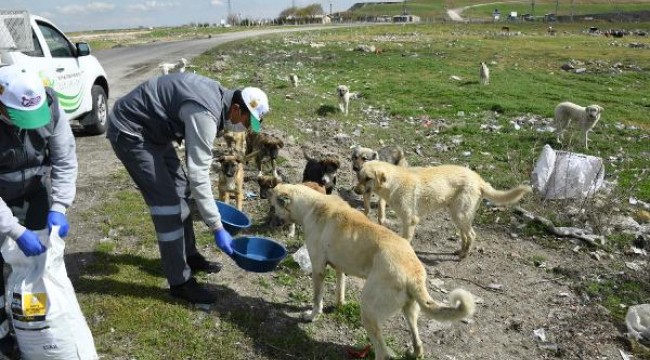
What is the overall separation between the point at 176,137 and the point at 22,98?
141cm

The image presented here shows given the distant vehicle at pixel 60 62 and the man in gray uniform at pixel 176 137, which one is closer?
the man in gray uniform at pixel 176 137

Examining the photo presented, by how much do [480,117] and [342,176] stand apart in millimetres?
6131

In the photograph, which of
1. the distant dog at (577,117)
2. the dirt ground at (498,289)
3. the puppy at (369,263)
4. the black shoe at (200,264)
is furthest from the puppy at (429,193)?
the distant dog at (577,117)

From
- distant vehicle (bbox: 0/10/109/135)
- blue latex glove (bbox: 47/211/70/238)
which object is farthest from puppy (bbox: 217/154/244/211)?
blue latex glove (bbox: 47/211/70/238)

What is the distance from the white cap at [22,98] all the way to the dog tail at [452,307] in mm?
3093

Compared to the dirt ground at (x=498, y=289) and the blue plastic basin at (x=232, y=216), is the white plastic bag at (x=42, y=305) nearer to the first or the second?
the dirt ground at (x=498, y=289)

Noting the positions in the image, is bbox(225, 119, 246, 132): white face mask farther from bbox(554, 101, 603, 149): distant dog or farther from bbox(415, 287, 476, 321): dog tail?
bbox(554, 101, 603, 149): distant dog

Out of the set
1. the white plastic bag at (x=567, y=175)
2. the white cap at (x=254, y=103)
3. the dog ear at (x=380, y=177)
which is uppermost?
the white cap at (x=254, y=103)

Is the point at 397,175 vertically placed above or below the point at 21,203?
below

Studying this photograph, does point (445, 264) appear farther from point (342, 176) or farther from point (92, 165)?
point (92, 165)

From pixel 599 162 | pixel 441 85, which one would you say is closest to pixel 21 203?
pixel 599 162

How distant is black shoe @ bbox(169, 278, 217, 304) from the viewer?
4.84 m

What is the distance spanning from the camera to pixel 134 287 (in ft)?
16.8

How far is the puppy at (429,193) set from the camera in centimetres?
632
